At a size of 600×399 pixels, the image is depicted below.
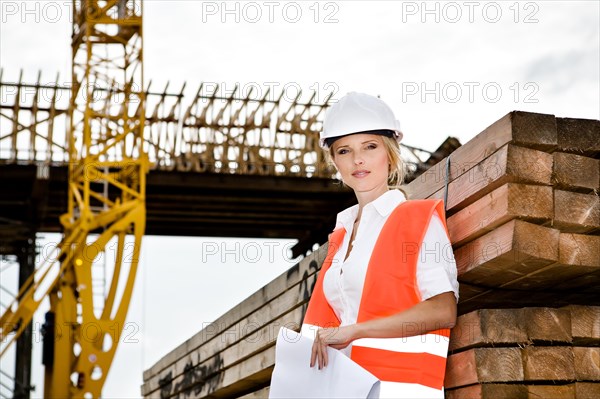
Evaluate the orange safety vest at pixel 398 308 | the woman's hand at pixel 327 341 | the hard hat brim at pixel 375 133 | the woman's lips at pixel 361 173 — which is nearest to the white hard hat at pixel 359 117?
the hard hat brim at pixel 375 133

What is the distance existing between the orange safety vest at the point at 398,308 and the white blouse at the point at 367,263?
0.12ft

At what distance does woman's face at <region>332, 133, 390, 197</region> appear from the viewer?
12.8ft

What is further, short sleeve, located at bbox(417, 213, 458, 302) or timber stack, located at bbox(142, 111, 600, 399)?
timber stack, located at bbox(142, 111, 600, 399)

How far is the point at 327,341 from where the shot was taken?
3.60 metres

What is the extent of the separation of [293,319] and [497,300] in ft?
6.97

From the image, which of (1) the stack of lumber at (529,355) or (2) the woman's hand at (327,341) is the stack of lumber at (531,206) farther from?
(2) the woman's hand at (327,341)

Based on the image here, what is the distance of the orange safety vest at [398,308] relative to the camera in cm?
357

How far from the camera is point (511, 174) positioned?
387 centimetres

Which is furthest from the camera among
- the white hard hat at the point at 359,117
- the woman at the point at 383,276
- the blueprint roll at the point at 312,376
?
the white hard hat at the point at 359,117

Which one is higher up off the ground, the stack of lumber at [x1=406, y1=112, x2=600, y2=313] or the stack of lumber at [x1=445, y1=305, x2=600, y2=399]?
the stack of lumber at [x1=406, y1=112, x2=600, y2=313]

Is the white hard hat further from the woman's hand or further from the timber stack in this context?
the woman's hand

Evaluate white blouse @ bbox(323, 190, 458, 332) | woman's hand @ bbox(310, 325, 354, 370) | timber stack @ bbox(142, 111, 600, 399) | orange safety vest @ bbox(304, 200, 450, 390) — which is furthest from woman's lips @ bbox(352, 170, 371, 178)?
woman's hand @ bbox(310, 325, 354, 370)

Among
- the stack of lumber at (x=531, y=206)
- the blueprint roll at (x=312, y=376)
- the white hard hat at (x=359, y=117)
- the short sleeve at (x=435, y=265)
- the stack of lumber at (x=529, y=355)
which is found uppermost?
the white hard hat at (x=359, y=117)

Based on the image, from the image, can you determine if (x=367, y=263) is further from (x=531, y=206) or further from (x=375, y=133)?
(x=531, y=206)
